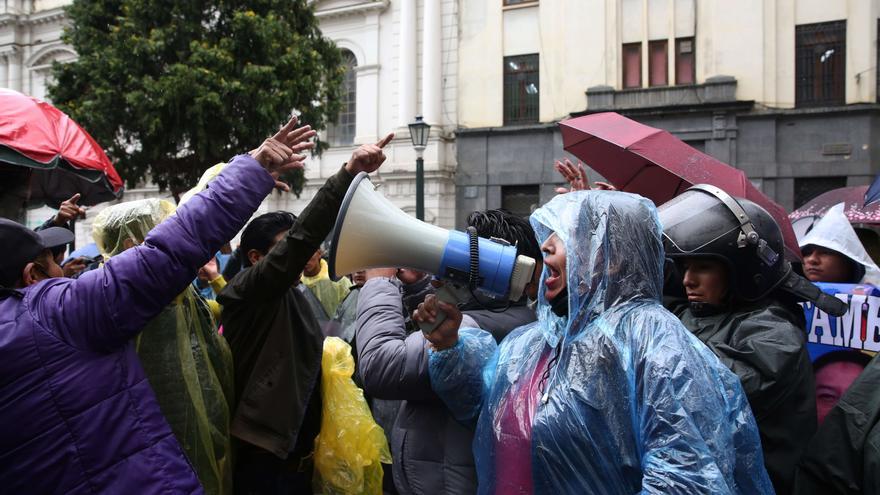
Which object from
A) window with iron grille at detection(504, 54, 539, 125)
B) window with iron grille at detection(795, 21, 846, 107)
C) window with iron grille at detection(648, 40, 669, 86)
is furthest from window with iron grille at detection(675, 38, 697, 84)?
window with iron grille at detection(504, 54, 539, 125)

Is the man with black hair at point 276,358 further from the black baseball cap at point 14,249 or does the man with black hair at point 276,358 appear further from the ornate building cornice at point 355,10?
the ornate building cornice at point 355,10

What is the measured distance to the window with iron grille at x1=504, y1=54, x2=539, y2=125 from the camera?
710 inches

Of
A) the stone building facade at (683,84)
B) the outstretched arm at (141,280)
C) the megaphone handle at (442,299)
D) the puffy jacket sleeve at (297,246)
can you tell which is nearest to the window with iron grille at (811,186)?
the stone building facade at (683,84)

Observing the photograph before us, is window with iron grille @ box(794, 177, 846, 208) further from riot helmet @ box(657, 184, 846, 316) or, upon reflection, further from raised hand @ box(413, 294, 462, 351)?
raised hand @ box(413, 294, 462, 351)

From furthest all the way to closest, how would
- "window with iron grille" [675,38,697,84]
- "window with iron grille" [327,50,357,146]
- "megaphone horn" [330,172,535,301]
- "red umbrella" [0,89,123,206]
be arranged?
"window with iron grille" [327,50,357,146]
"window with iron grille" [675,38,697,84]
"red umbrella" [0,89,123,206]
"megaphone horn" [330,172,535,301]

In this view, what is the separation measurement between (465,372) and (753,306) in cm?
106

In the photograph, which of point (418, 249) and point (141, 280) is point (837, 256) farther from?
point (141, 280)

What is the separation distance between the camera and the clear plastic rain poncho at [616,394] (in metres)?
1.62

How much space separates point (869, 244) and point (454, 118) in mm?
14782

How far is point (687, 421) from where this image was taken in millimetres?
1598

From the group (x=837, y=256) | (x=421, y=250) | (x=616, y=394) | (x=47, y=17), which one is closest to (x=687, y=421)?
(x=616, y=394)

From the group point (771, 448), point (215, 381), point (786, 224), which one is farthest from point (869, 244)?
point (215, 381)

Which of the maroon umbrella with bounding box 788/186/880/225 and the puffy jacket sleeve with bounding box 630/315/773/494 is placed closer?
the puffy jacket sleeve with bounding box 630/315/773/494

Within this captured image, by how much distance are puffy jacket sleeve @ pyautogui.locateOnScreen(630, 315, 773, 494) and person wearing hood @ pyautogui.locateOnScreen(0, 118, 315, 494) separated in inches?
45.7
